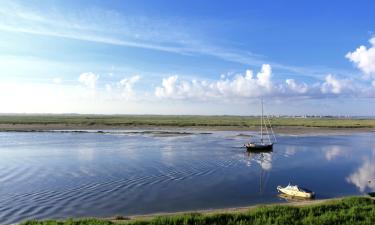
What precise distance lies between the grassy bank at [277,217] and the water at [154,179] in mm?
4766

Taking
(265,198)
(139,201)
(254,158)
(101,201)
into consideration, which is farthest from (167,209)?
(254,158)

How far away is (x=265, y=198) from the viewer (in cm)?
2738

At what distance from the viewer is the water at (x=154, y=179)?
24547mm

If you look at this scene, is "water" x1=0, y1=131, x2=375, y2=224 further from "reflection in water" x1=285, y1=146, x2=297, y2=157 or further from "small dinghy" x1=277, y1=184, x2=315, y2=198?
"small dinghy" x1=277, y1=184, x2=315, y2=198

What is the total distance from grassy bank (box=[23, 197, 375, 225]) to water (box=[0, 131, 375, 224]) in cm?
477

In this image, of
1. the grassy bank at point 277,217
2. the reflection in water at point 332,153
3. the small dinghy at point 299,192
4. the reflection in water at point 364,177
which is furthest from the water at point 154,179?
the grassy bank at point 277,217

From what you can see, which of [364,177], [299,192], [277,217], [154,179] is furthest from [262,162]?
[277,217]

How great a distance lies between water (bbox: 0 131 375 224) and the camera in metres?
24.5

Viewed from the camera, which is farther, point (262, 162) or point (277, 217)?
point (262, 162)

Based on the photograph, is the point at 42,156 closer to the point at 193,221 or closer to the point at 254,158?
the point at 254,158

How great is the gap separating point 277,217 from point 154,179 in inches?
632

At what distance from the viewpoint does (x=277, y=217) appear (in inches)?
733

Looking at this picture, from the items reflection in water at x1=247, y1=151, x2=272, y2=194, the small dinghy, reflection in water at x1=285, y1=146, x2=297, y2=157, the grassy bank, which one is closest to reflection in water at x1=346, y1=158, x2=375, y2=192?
the small dinghy

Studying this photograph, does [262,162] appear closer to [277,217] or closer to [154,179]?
[154,179]
